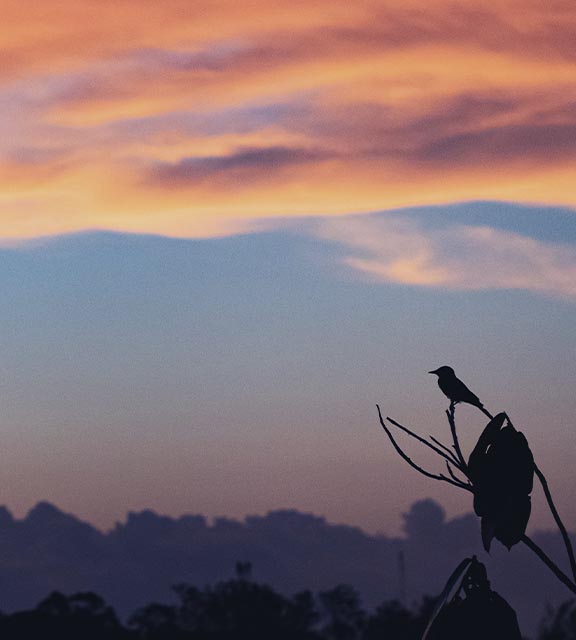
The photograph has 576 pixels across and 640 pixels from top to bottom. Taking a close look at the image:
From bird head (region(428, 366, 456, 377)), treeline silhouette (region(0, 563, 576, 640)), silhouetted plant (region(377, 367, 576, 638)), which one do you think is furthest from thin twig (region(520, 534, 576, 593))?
treeline silhouette (region(0, 563, 576, 640))

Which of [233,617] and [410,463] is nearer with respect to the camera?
[410,463]

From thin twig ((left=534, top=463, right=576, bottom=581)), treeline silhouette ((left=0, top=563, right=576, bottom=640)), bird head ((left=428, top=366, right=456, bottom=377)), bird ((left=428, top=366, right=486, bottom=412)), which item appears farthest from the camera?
treeline silhouette ((left=0, top=563, right=576, bottom=640))

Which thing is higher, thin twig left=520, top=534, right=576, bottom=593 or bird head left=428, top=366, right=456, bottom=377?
bird head left=428, top=366, right=456, bottom=377

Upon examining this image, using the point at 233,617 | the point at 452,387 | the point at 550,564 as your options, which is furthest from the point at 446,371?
the point at 233,617

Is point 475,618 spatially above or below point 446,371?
below

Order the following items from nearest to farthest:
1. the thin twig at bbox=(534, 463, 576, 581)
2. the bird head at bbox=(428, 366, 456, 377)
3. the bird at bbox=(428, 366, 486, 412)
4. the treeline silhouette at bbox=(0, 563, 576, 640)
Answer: the thin twig at bbox=(534, 463, 576, 581)
the bird at bbox=(428, 366, 486, 412)
the bird head at bbox=(428, 366, 456, 377)
the treeline silhouette at bbox=(0, 563, 576, 640)

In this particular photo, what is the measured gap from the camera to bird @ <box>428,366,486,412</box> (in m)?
6.24

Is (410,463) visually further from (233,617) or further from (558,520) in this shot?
(233,617)

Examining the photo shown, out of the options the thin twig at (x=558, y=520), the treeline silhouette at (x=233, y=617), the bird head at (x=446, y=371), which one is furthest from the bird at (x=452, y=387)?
the treeline silhouette at (x=233, y=617)

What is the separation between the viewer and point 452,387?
6430mm

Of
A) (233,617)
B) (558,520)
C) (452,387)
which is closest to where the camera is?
(558,520)

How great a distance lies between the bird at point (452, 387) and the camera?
20.5 ft

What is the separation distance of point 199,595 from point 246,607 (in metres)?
5.99

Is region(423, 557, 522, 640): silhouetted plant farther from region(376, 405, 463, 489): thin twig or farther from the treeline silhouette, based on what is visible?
the treeline silhouette
